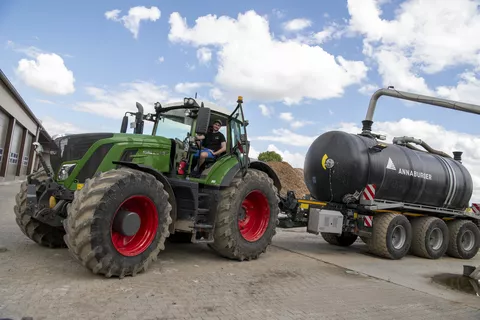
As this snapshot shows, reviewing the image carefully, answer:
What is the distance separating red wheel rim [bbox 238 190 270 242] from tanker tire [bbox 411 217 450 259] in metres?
4.49

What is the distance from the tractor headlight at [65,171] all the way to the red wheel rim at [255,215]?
117 inches

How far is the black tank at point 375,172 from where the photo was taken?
8.83 m

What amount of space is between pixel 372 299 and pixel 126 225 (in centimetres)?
341

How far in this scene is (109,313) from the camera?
12.3 ft

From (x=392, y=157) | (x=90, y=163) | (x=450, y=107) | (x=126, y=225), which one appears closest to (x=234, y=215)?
(x=126, y=225)

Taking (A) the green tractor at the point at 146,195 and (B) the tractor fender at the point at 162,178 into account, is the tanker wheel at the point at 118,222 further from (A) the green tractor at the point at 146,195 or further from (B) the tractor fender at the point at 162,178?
(B) the tractor fender at the point at 162,178

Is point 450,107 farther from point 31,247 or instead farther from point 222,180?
point 31,247

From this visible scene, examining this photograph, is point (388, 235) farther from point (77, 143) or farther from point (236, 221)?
point (77, 143)

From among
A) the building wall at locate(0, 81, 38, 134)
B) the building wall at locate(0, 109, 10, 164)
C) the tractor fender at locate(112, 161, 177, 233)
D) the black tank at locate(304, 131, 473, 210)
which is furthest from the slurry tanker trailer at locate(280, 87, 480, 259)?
the building wall at locate(0, 109, 10, 164)

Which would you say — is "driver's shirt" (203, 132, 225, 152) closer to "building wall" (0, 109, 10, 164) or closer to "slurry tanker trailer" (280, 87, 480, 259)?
"slurry tanker trailer" (280, 87, 480, 259)

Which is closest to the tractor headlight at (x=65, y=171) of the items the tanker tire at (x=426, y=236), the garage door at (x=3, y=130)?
the tanker tire at (x=426, y=236)

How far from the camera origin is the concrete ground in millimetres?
3939

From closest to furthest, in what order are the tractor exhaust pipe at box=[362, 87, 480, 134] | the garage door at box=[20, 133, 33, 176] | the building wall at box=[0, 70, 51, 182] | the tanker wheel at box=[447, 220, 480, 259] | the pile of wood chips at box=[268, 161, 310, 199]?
the tanker wheel at box=[447, 220, 480, 259]
the tractor exhaust pipe at box=[362, 87, 480, 134]
the building wall at box=[0, 70, 51, 182]
the pile of wood chips at box=[268, 161, 310, 199]
the garage door at box=[20, 133, 33, 176]

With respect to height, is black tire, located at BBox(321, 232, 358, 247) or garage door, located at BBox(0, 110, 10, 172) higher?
garage door, located at BBox(0, 110, 10, 172)
